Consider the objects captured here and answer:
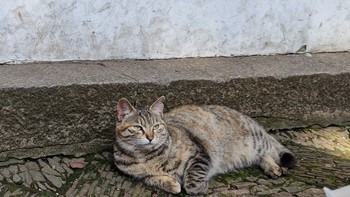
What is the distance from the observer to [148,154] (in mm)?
4246

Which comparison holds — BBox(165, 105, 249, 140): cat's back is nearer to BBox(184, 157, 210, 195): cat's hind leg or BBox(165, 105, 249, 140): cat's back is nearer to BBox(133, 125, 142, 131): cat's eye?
BBox(184, 157, 210, 195): cat's hind leg

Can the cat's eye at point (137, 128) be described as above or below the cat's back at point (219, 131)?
above

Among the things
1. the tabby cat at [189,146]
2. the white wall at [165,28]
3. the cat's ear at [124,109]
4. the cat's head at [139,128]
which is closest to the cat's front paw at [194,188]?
the tabby cat at [189,146]

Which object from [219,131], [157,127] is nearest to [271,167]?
[219,131]

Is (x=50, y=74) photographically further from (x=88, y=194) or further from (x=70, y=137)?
(x=88, y=194)

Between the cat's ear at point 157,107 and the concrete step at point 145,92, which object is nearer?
the cat's ear at point 157,107

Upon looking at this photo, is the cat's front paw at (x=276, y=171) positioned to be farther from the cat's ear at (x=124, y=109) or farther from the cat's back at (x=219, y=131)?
the cat's ear at (x=124, y=109)

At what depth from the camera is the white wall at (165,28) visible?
15.3 ft

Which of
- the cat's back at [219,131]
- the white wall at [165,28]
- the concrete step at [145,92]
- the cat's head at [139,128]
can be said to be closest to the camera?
the cat's head at [139,128]

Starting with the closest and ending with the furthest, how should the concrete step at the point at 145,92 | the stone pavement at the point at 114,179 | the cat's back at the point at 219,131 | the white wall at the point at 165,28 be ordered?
the stone pavement at the point at 114,179, the concrete step at the point at 145,92, the cat's back at the point at 219,131, the white wall at the point at 165,28

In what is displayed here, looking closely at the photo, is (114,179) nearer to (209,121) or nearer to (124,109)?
(124,109)

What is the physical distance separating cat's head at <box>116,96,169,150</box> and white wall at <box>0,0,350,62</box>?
92 centimetres

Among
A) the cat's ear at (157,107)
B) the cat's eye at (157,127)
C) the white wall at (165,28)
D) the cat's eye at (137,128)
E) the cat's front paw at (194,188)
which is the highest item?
the white wall at (165,28)

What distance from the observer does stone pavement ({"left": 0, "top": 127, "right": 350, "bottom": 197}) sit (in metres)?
4.26
